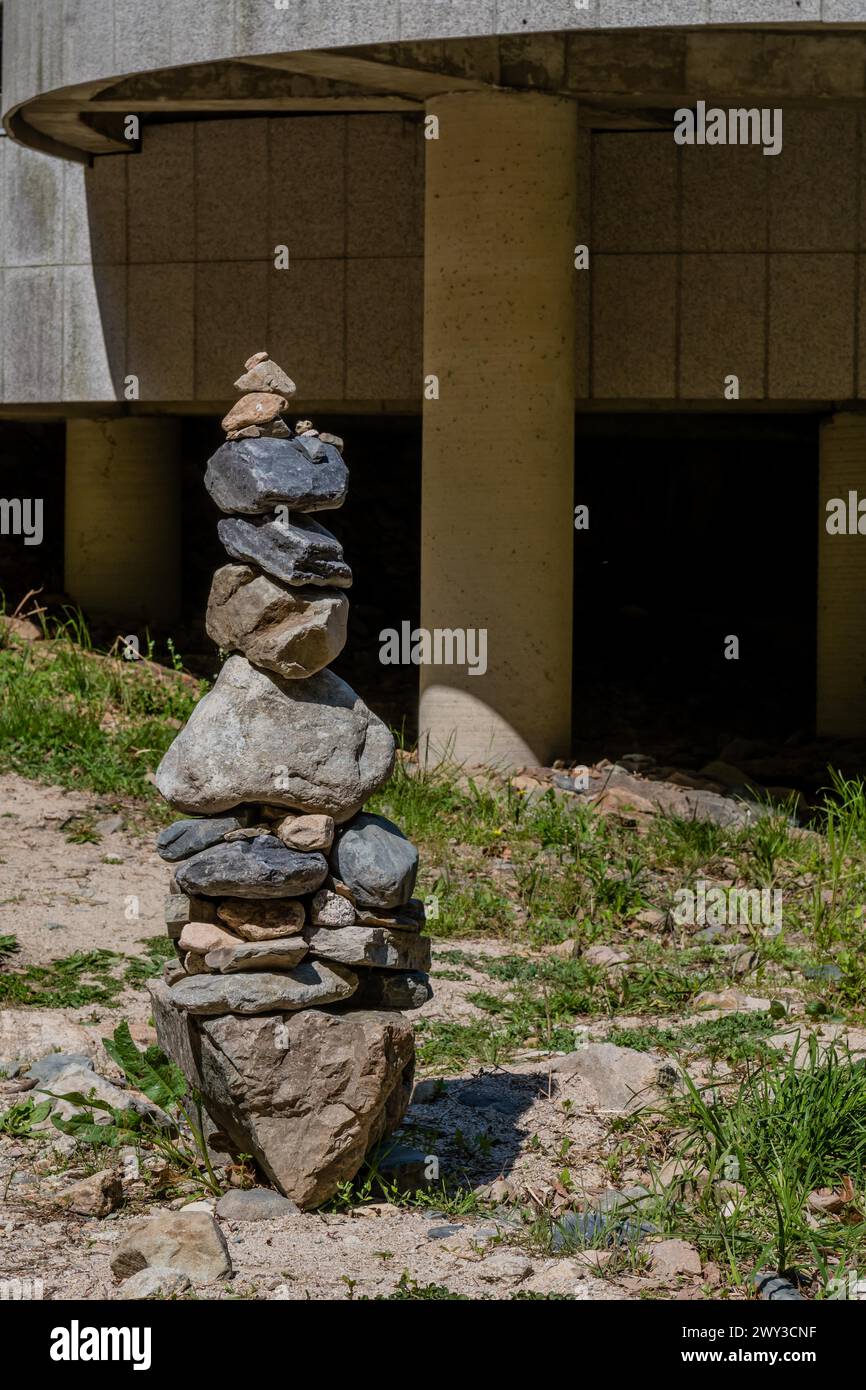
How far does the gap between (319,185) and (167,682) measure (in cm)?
344

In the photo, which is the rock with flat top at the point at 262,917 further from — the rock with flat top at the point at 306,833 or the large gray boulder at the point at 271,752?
the large gray boulder at the point at 271,752

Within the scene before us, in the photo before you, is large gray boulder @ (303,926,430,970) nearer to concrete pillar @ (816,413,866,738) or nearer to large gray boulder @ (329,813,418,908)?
large gray boulder @ (329,813,418,908)

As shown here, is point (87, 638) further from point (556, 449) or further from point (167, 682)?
point (556, 449)

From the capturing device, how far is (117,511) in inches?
497

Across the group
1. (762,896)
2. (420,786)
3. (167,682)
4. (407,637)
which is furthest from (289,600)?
(407,637)

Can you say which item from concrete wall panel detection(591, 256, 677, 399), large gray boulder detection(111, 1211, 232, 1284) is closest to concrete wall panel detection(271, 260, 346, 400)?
concrete wall panel detection(591, 256, 677, 399)

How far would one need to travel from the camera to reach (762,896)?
756 centimetres

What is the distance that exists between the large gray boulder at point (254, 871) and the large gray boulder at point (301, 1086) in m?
0.33
